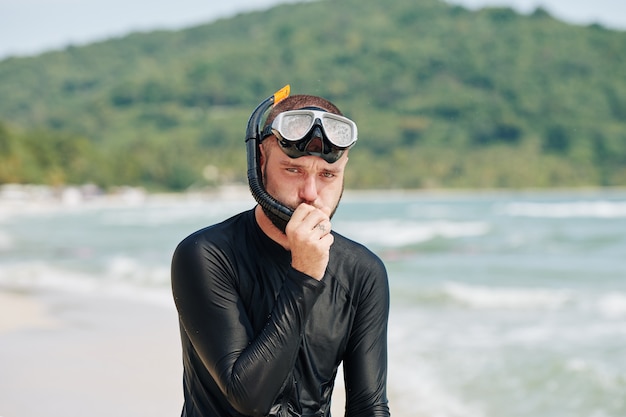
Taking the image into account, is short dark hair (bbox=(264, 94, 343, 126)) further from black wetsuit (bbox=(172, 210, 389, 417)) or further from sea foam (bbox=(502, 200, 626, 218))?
sea foam (bbox=(502, 200, 626, 218))

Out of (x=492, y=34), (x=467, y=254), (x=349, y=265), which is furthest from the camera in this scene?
(x=492, y=34)

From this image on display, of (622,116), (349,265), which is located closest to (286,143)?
(349,265)

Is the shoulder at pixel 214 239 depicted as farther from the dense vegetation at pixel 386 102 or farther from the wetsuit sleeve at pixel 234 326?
the dense vegetation at pixel 386 102

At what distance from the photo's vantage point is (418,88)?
163000 millimetres

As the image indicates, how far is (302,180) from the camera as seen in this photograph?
80.3 inches

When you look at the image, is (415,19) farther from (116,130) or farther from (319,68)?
(116,130)

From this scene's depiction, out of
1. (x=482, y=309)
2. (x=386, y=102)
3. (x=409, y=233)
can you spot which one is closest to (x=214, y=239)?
(x=482, y=309)

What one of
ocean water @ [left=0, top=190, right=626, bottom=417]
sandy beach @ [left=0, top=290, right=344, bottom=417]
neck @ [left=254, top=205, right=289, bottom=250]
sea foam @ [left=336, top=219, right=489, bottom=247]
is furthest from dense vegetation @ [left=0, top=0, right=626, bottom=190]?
neck @ [left=254, top=205, right=289, bottom=250]

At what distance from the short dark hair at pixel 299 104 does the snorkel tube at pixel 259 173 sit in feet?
0.09

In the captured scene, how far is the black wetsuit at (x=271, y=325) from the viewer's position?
192cm

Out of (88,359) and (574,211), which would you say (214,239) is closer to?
(88,359)

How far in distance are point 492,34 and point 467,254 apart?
16295cm

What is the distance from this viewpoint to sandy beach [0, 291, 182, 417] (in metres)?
6.29

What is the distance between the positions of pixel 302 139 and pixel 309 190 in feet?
0.38
